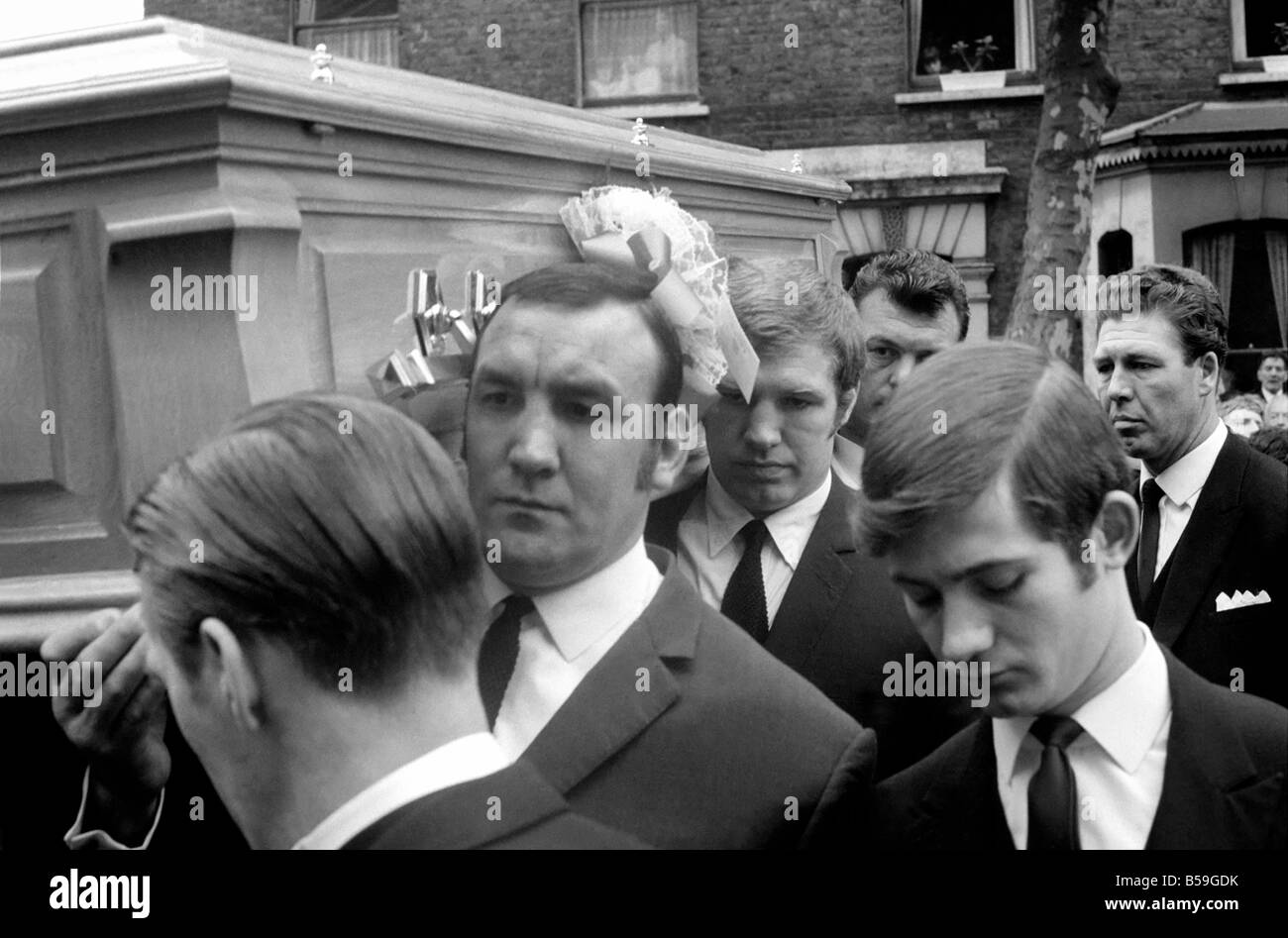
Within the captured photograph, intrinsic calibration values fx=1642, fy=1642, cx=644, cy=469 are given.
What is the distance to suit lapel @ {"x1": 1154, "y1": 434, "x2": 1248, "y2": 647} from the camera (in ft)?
6.07

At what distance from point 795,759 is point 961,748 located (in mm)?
178

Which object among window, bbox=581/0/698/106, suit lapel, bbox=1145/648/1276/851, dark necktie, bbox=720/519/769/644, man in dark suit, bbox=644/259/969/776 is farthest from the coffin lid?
window, bbox=581/0/698/106

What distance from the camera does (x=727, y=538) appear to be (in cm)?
199

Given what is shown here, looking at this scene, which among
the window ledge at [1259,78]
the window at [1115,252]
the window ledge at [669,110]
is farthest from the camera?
the window ledge at [1259,78]

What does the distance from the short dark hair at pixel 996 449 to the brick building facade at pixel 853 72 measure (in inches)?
174

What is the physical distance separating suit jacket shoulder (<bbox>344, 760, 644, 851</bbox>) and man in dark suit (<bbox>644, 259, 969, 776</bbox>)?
1.19 feet

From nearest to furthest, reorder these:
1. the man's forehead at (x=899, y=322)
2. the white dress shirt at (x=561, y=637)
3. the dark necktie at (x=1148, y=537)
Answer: the white dress shirt at (x=561, y=637) → the dark necktie at (x=1148, y=537) → the man's forehead at (x=899, y=322)

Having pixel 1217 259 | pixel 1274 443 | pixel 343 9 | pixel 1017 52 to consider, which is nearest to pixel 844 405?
pixel 1274 443

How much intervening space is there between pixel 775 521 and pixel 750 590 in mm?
89

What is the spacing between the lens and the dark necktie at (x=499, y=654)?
69.4 inches

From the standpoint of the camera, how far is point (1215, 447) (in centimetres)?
195

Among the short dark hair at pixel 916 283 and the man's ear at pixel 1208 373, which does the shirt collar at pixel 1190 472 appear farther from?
the short dark hair at pixel 916 283

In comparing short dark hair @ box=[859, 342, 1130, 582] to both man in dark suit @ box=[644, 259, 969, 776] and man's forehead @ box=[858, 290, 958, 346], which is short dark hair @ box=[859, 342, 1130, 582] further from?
man's forehead @ box=[858, 290, 958, 346]

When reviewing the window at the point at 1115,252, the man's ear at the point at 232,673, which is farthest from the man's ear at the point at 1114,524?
the window at the point at 1115,252
